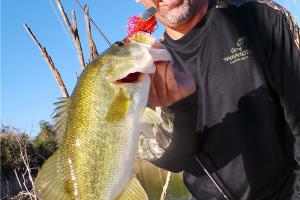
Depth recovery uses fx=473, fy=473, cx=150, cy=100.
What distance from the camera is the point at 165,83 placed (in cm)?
301

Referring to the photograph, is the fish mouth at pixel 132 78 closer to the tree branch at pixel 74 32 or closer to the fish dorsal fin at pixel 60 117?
the fish dorsal fin at pixel 60 117

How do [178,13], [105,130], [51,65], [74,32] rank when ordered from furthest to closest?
[51,65]
[74,32]
[178,13]
[105,130]

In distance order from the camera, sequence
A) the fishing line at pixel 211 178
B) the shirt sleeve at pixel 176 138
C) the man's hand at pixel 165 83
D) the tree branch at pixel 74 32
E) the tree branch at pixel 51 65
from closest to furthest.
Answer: the man's hand at pixel 165 83 → the shirt sleeve at pixel 176 138 → the fishing line at pixel 211 178 → the tree branch at pixel 74 32 → the tree branch at pixel 51 65

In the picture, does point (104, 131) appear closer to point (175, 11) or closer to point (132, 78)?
point (132, 78)

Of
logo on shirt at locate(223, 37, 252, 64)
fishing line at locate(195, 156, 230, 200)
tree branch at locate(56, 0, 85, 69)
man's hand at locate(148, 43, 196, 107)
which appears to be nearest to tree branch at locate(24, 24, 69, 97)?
tree branch at locate(56, 0, 85, 69)

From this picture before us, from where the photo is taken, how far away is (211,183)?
384 cm

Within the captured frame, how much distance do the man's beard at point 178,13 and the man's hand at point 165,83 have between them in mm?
797

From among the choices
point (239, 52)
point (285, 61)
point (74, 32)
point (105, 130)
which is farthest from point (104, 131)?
point (74, 32)

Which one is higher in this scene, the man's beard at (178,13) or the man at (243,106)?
the man's beard at (178,13)

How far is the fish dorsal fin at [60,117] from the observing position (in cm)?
276

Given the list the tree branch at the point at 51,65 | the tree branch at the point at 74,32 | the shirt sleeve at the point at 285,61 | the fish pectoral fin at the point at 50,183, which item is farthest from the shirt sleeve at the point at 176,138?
the tree branch at the point at 51,65

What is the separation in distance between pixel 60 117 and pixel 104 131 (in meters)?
0.32

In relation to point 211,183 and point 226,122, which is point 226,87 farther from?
point 211,183

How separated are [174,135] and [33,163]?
21.8 meters
